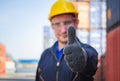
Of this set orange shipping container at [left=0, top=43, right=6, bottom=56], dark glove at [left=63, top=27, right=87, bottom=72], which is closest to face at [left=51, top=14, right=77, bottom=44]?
dark glove at [left=63, top=27, right=87, bottom=72]

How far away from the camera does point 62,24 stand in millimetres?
2307

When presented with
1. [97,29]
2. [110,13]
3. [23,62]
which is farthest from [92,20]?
[23,62]

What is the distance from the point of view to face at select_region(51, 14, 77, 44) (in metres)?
2.27

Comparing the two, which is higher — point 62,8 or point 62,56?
point 62,8

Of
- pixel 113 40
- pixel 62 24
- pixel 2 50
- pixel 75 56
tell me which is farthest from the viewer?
pixel 2 50

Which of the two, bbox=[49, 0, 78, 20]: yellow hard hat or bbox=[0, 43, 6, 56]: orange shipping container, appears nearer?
bbox=[49, 0, 78, 20]: yellow hard hat

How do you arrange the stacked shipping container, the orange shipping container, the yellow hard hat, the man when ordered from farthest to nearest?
1. the orange shipping container
2. the stacked shipping container
3. the yellow hard hat
4. the man

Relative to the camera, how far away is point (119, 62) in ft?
35.7

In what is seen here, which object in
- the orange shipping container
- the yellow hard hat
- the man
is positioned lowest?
the orange shipping container

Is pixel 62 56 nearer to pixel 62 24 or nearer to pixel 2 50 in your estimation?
pixel 62 24

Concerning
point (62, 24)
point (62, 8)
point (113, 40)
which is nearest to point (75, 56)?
point (62, 24)

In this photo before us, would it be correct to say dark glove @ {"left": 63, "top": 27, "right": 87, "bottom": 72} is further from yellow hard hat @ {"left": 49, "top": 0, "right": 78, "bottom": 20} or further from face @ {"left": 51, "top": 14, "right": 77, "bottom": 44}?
yellow hard hat @ {"left": 49, "top": 0, "right": 78, "bottom": 20}

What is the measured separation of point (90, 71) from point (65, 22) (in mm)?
390

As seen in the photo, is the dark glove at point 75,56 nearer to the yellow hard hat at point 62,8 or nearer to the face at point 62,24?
the face at point 62,24
